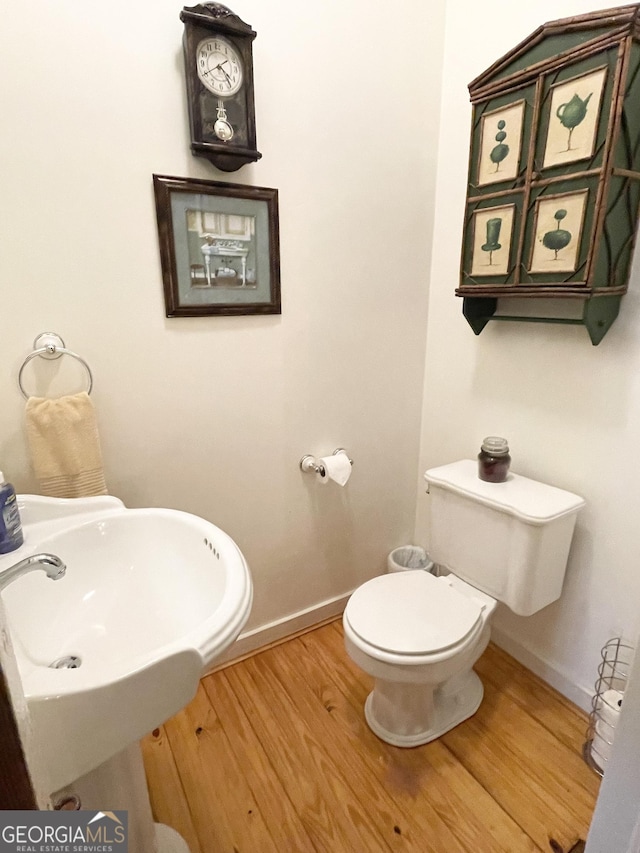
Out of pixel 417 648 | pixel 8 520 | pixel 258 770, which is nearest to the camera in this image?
pixel 8 520

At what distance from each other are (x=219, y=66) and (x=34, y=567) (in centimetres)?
127

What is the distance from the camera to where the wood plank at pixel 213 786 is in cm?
117

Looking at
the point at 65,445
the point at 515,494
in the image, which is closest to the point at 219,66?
the point at 65,445

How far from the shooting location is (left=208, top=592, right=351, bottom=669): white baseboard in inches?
68.4

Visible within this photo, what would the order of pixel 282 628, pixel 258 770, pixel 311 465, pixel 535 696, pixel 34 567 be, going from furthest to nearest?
pixel 282 628
pixel 311 465
pixel 535 696
pixel 258 770
pixel 34 567

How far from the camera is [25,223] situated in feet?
3.55

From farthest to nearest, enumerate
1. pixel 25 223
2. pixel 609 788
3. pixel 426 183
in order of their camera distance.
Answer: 1. pixel 426 183
2. pixel 25 223
3. pixel 609 788

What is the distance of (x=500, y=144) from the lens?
128 cm

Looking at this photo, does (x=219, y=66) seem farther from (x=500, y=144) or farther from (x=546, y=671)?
(x=546, y=671)

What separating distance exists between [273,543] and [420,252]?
49.8 inches

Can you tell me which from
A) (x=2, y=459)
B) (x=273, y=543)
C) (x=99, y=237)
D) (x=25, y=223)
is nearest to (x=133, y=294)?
(x=99, y=237)

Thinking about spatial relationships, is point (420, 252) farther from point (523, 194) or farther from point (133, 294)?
point (133, 294)

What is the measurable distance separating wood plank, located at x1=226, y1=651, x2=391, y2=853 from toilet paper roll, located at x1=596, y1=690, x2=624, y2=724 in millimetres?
705

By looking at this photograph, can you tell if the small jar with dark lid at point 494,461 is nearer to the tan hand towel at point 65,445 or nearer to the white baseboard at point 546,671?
the white baseboard at point 546,671
